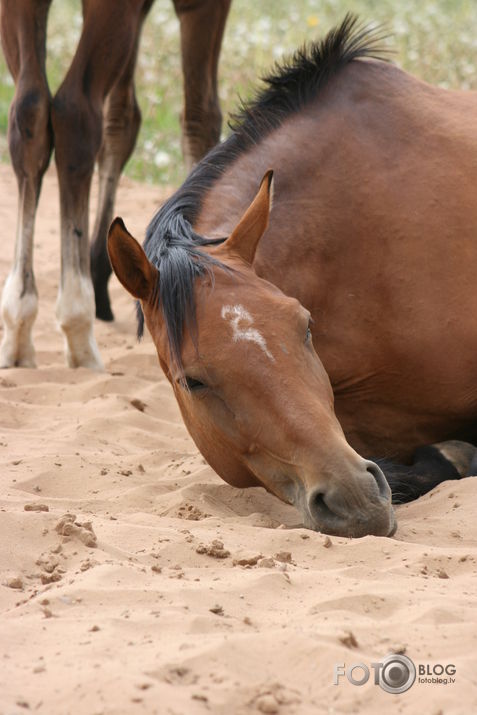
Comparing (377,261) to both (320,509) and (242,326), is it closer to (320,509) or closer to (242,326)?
(242,326)

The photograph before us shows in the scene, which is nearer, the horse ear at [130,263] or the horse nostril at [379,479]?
the horse nostril at [379,479]

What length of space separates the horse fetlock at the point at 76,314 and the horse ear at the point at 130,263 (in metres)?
1.87

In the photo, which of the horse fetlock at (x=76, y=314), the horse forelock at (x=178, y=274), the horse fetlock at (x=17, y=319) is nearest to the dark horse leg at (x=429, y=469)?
the horse forelock at (x=178, y=274)

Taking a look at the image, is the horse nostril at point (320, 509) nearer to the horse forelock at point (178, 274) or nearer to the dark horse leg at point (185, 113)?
the horse forelock at point (178, 274)

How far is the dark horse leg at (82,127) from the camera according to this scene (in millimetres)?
4719

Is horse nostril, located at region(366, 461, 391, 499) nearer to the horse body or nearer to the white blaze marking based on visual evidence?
the white blaze marking

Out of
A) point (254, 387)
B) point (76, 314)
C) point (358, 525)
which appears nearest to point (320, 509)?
point (358, 525)

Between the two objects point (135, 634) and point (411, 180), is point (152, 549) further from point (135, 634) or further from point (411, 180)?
point (411, 180)

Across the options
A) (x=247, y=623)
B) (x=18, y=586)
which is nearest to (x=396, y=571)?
(x=247, y=623)

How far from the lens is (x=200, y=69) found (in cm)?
620

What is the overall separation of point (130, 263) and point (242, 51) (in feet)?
26.5

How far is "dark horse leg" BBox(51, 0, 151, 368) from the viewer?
4.72 meters

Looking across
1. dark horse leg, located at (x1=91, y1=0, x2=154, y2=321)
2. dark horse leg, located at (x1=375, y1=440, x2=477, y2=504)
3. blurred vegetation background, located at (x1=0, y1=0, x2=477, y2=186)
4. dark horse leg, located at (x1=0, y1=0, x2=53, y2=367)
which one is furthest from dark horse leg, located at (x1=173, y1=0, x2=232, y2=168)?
dark horse leg, located at (x1=375, y1=440, x2=477, y2=504)

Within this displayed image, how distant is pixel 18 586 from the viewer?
2.38 metres
